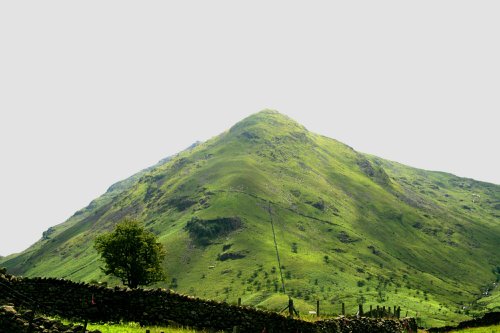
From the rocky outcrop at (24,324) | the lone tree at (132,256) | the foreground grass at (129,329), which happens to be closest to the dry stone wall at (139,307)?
the foreground grass at (129,329)

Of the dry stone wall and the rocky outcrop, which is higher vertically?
the rocky outcrop

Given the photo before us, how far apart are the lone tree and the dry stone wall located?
38.8 meters

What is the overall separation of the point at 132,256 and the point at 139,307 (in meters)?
41.0

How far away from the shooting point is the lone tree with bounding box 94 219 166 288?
224ft

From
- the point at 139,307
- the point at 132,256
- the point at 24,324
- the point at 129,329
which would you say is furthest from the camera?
the point at 132,256

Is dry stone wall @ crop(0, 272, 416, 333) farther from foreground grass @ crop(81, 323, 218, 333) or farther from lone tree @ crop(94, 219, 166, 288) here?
lone tree @ crop(94, 219, 166, 288)

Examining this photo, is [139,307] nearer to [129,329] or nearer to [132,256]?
[129,329]

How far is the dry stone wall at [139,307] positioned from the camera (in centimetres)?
2811

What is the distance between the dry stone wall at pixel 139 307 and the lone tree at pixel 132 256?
3875 centimetres

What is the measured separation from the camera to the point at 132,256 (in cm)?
6912

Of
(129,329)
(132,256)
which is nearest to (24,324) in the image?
(129,329)

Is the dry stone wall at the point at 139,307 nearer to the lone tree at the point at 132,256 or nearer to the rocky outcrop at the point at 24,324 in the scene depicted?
the rocky outcrop at the point at 24,324

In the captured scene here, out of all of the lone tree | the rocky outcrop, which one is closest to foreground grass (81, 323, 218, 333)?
the rocky outcrop

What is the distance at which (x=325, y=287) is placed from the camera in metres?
149
